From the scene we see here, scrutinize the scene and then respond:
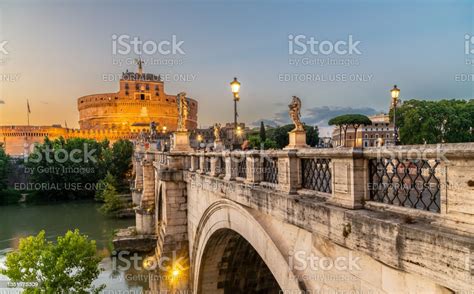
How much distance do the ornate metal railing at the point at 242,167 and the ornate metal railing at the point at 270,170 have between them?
113 cm

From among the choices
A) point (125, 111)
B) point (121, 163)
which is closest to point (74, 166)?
point (121, 163)

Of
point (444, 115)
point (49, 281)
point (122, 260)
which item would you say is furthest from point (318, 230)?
point (444, 115)

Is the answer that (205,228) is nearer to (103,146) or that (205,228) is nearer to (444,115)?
(444,115)

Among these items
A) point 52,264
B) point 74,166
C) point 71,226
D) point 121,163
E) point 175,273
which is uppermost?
point 121,163

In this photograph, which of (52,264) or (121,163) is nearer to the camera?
(52,264)

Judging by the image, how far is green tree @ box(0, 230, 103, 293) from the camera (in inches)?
517

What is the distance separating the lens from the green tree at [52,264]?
13.1 metres

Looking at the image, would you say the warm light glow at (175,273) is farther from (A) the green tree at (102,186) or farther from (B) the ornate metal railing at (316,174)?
(A) the green tree at (102,186)

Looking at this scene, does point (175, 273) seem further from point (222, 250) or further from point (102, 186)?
point (102, 186)

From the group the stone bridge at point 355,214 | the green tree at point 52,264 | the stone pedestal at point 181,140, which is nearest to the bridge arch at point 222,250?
the stone bridge at point 355,214

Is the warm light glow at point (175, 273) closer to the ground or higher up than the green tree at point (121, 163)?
closer to the ground

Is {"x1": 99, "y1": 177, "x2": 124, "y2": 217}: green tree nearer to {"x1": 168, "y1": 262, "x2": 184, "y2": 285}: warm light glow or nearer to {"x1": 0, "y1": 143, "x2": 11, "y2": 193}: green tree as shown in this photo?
{"x1": 0, "y1": 143, "x2": 11, "y2": 193}: green tree

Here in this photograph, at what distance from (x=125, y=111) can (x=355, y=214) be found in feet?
312

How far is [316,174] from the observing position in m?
5.45
